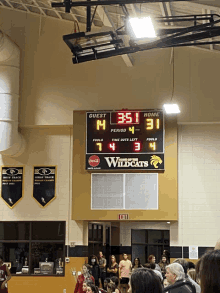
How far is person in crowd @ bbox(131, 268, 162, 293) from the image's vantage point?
272 centimetres

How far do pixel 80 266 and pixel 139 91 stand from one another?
5.78 metres

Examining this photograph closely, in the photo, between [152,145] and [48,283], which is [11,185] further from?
[152,145]

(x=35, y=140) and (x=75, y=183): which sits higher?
(x=35, y=140)

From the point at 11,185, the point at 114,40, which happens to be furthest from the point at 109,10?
the point at 11,185

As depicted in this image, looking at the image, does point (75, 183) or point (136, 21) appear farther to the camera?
point (75, 183)

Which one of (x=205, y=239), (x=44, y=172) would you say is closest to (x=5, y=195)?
(x=44, y=172)

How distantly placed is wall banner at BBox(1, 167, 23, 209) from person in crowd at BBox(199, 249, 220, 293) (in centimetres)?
1432

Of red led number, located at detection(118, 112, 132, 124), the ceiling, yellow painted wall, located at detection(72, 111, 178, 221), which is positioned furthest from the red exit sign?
the ceiling

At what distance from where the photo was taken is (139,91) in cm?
1600

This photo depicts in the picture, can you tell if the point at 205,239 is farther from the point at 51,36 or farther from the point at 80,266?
the point at 51,36

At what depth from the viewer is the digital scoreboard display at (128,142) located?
50.1ft

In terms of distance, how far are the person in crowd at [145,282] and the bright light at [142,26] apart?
5.63 m

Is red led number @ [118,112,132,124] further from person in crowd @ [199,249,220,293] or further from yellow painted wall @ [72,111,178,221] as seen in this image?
person in crowd @ [199,249,220,293]

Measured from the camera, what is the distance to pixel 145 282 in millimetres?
2736
